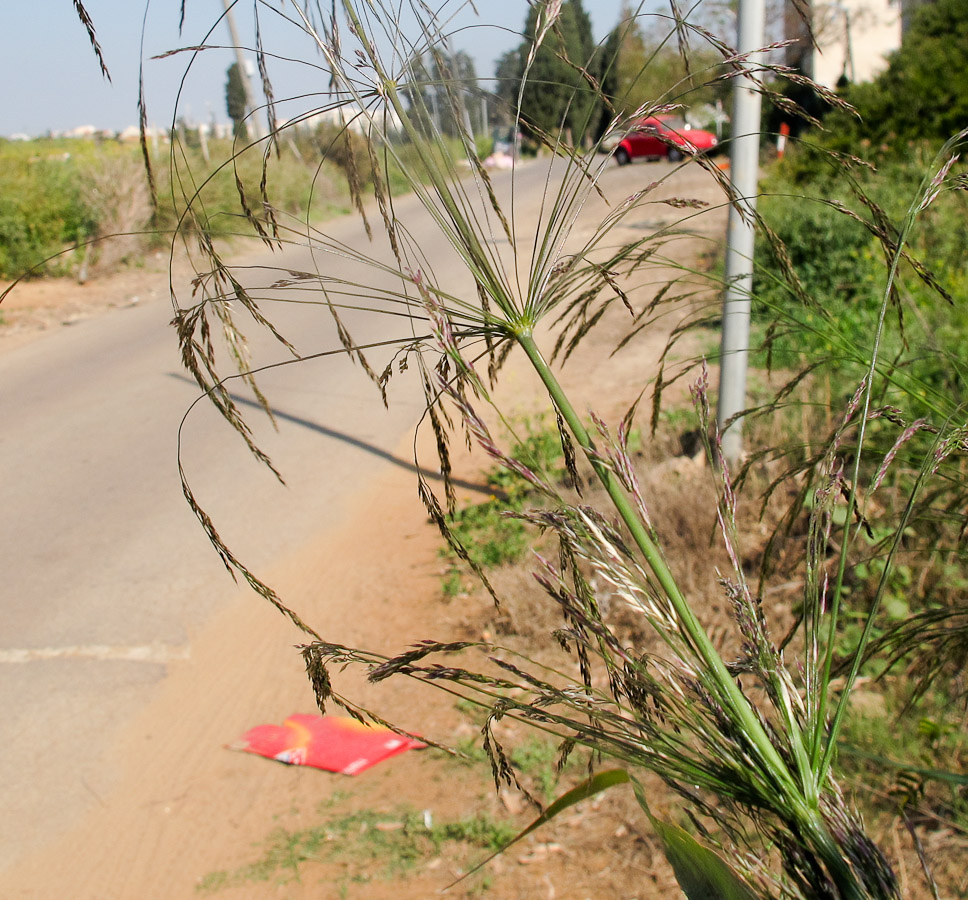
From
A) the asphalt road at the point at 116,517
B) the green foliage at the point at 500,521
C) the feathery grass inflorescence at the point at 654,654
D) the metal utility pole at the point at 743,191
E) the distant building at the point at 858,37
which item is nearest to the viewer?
the feathery grass inflorescence at the point at 654,654

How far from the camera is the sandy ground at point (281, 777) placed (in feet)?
9.41

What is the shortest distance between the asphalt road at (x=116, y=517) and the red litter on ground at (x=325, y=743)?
589 mm

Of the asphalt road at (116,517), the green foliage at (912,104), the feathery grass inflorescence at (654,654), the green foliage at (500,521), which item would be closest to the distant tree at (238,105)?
the feathery grass inflorescence at (654,654)

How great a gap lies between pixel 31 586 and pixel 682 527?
11.1 feet

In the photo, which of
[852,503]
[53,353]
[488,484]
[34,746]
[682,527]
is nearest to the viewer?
[852,503]

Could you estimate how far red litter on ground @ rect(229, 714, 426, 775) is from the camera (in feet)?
11.5

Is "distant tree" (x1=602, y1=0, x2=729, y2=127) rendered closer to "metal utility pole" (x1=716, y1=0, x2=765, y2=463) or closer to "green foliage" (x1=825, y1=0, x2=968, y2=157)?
"metal utility pole" (x1=716, y1=0, x2=765, y2=463)

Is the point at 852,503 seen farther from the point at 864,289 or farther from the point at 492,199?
the point at 864,289

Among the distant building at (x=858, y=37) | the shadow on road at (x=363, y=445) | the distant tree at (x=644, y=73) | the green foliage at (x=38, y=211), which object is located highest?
the distant building at (x=858, y=37)

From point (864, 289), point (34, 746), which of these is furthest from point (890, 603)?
point (864, 289)

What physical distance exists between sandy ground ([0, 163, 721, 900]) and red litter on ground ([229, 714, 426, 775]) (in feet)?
0.14

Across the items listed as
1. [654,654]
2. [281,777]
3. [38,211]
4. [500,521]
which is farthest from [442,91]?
[38,211]

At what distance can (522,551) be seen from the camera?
15.9ft

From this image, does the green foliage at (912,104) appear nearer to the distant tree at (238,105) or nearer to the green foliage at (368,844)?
the distant tree at (238,105)
